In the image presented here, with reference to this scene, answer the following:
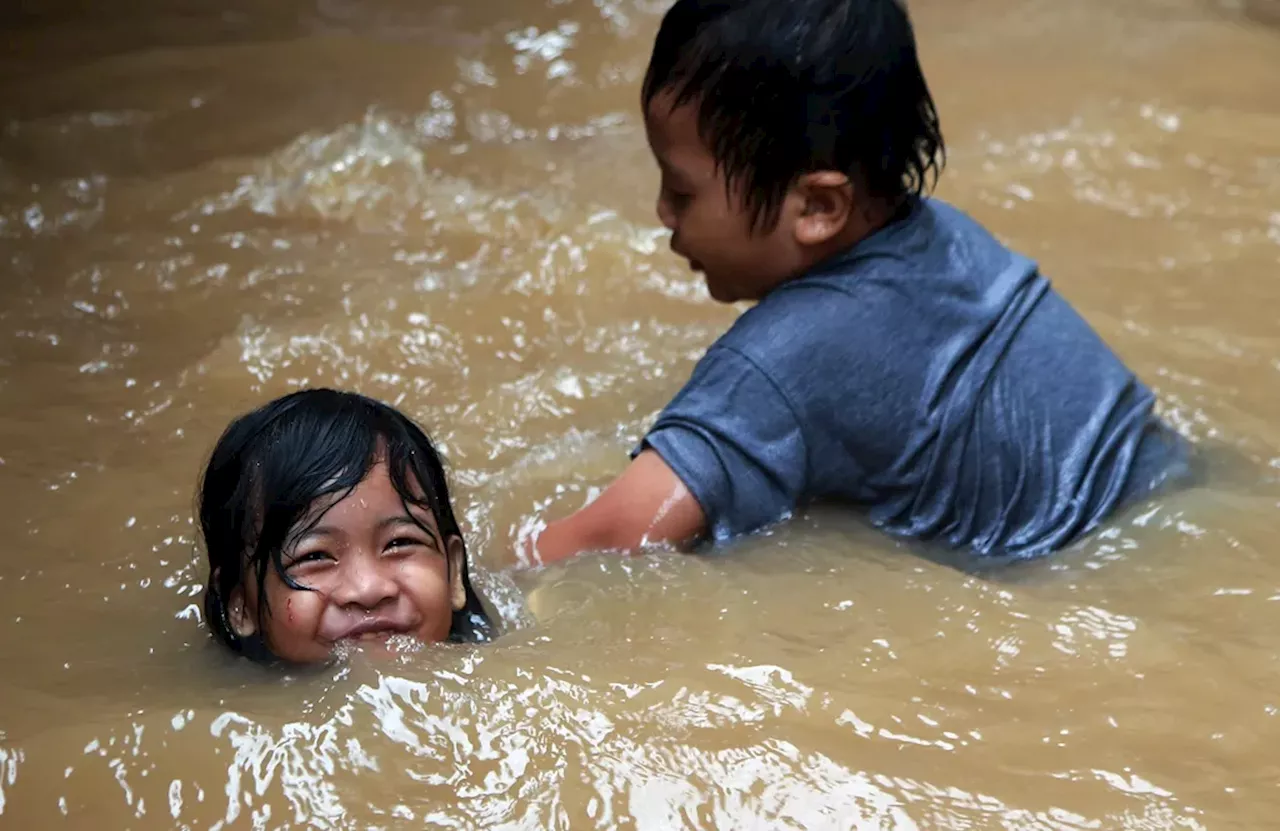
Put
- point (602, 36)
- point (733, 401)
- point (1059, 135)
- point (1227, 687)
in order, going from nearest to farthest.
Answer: point (1227, 687), point (733, 401), point (1059, 135), point (602, 36)

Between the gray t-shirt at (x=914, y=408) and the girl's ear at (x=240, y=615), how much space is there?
603 millimetres

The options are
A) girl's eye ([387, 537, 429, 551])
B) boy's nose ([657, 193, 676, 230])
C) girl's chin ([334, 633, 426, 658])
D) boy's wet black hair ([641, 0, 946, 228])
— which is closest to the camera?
girl's chin ([334, 633, 426, 658])

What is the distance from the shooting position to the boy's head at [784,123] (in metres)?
1.87

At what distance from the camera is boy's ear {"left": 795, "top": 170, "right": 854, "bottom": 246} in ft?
6.30

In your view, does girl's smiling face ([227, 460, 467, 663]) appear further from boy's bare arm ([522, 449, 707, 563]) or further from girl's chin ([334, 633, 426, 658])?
boy's bare arm ([522, 449, 707, 563])

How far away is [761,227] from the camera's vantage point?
Answer: 1.98m

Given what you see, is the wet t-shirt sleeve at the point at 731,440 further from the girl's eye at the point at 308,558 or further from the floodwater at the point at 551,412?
the girl's eye at the point at 308,558

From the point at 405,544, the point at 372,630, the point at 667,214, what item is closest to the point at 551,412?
the point at 667,214

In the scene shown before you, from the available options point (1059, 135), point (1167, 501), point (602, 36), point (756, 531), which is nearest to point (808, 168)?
point (756, 531)

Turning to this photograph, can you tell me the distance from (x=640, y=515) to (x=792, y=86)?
647 mm

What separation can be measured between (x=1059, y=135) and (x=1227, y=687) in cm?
215

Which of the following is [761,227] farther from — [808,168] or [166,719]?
[166,719]

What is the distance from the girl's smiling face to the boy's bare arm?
26 centimetres

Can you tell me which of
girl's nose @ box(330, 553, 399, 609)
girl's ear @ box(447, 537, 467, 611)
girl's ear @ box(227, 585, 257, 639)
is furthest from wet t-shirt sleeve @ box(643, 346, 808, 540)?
girl's ear @ box(227, 585, 257, 639)
